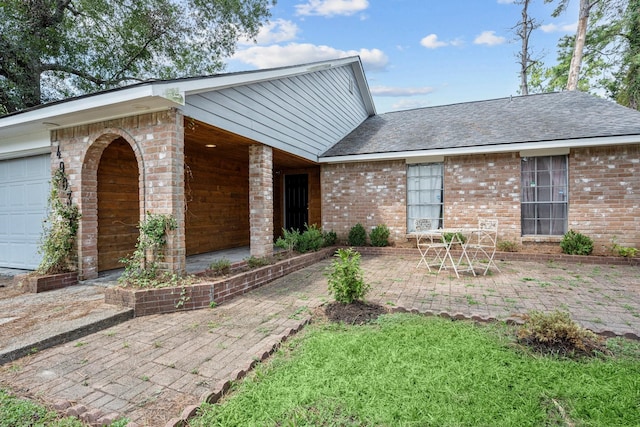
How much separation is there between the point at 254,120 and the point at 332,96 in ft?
15.8

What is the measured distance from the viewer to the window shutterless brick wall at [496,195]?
6781 millimetres

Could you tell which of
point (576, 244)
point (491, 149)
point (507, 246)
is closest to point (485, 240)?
point (507, 246)

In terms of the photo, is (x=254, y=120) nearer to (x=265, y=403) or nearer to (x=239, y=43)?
(x=265, y=403)

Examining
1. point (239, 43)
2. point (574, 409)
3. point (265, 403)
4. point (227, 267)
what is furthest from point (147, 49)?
point (574, 409)

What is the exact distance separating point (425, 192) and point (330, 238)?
2922 millimetres

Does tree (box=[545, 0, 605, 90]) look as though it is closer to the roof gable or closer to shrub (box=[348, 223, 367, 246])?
shrub (box=[348, 223, 367, 246])

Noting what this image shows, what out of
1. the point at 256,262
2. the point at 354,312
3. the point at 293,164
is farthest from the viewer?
the point at 293,164

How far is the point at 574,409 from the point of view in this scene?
1.90 m

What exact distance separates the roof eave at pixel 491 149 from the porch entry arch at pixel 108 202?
481 centimetres

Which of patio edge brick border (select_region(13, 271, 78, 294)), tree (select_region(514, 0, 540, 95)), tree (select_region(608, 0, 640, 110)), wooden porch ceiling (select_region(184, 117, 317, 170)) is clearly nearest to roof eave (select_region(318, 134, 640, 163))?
wooden porch ceiling (select_region(184, 117, 317, 170))

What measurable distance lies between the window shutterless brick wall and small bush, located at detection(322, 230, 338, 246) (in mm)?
219

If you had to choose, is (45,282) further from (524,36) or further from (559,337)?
(524,36)

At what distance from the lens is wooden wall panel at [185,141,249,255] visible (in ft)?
24.1

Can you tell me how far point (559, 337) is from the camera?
2.68 meters
